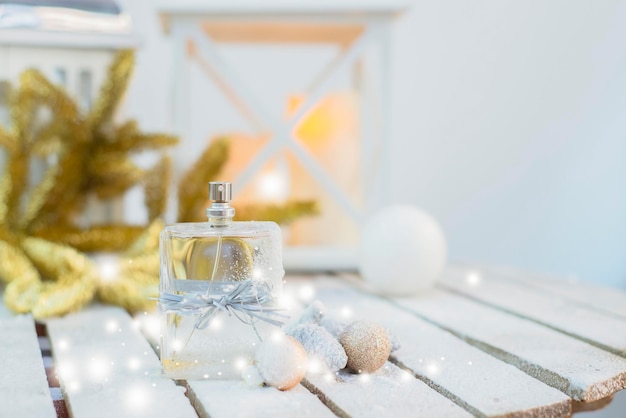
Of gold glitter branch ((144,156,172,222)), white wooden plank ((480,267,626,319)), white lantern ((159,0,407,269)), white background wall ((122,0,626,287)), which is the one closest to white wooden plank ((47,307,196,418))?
gold glitter branch ((144,156,172,222))

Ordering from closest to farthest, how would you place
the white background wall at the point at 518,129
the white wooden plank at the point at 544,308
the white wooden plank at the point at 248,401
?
1. the white wooden plank at the point at 248,401
2. the white wooden plank at the point at 544,308
3. the white background wall at the point at 518,129

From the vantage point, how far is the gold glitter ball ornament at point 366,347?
23.8 inches

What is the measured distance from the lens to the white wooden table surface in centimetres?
53

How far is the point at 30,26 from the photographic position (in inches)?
40.1

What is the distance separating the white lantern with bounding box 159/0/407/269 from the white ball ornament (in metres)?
0.14

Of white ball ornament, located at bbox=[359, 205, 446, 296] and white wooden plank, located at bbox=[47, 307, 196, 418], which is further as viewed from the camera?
white ball ornament, located at bbox=[359, 205, 446, 296]

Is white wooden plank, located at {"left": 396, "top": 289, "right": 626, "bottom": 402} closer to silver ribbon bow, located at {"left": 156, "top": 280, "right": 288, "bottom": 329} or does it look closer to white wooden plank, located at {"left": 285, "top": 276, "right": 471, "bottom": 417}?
white wooden plank, located at {"left": 285, "top": 276, "right": 471, "bottom": 417}

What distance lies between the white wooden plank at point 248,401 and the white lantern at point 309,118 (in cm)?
51

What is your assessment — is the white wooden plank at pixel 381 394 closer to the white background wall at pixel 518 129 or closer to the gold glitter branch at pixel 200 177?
the gold glitter branch at pixel 200 177

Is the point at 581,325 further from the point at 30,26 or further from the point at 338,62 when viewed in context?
the point at 30,26

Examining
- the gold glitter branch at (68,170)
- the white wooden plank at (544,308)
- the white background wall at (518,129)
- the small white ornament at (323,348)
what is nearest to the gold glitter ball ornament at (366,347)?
the small white ornament at (323,348)

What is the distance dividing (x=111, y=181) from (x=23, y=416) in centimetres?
58

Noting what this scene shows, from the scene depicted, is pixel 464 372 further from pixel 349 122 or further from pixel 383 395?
pixel 349 122

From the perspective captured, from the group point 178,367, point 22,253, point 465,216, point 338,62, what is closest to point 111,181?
point 22,253
